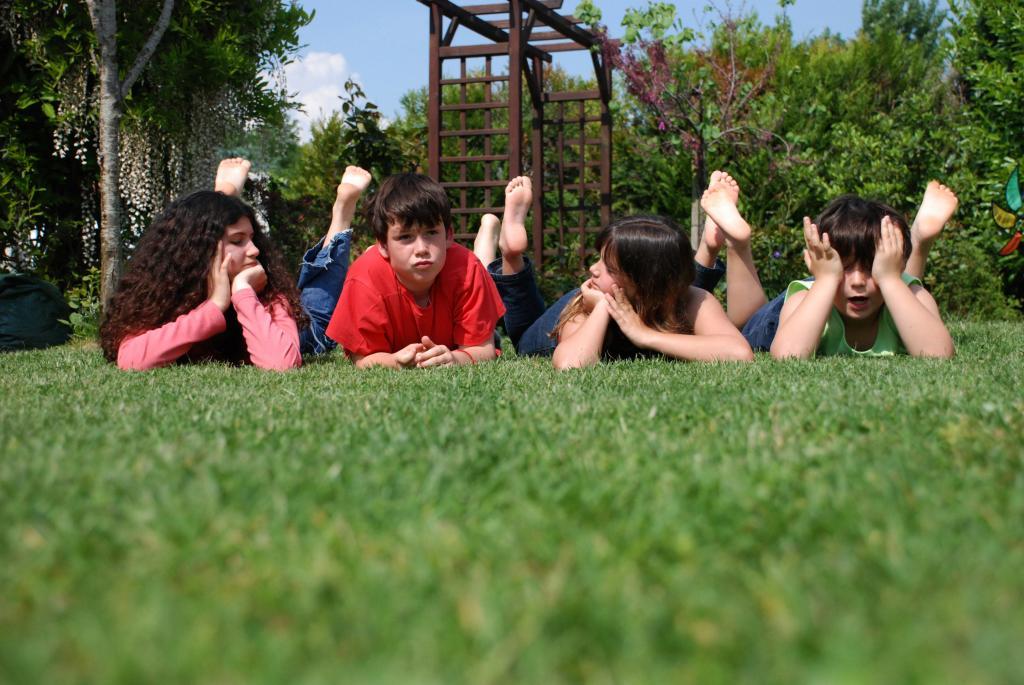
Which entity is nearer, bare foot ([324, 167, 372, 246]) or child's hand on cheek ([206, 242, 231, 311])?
child's hand on cheek ([206, 242, 231, 311])

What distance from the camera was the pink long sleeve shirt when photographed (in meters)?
4.72

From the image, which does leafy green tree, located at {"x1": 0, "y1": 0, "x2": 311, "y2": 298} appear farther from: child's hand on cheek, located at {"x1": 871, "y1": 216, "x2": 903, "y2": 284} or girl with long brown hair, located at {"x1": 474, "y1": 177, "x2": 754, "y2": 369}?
child's hand on cheek, located at {"x1": 871, "y1": 216, "x2": 903, "y2": 284}

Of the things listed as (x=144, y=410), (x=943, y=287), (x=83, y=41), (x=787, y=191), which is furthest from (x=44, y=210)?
(x=943, y=287)

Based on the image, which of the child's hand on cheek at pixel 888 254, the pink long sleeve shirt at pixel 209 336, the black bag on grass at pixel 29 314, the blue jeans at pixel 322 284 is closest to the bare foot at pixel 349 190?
the blue jeans at pixel 322 284

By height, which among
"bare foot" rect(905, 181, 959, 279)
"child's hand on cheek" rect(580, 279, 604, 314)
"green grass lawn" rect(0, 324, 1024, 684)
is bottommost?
"green grass lawn" rect(0, 324, 1024, 684)

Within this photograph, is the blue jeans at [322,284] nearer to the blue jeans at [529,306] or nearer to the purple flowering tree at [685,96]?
the blue jeans at [529,306]

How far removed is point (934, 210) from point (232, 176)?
4.06 metres

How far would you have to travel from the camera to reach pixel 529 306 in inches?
232

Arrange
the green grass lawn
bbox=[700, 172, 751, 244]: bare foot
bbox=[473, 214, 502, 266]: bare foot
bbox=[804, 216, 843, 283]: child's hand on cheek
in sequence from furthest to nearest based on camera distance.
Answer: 1. bbox=[473, 214, 502, 266]: bare foot
2. bbox=[700, 172, 751, 244]: bare foot
3. bbox=[804, 216, 843, 283]: child's hand on cheek
4. the green grass lawn

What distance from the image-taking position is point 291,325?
4992 mm

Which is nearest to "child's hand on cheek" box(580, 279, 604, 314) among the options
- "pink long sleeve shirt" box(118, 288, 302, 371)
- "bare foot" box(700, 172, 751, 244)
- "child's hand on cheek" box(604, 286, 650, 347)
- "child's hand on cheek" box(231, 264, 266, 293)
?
"child's hand on cheek" box(604, 286, 650, 347)

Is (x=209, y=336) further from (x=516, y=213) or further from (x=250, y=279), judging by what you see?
(x=516, y=213)

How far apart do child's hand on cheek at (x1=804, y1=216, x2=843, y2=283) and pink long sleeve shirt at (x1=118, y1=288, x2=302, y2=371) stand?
2569mm

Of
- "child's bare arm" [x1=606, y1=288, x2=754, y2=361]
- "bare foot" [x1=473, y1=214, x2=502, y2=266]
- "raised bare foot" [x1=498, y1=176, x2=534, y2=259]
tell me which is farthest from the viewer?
"bare foot" [x1=473, y1=214, x2=502, y2=266]
